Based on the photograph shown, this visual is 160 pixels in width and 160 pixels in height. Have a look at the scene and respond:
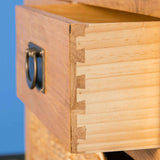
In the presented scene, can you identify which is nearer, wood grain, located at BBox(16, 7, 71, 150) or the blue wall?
wood grain, located at BBox(16, 7, 71, 150)

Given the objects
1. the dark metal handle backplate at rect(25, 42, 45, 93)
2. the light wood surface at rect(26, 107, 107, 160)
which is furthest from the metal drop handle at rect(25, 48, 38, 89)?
the light wood surface at rect(26, 107, 107, 160)

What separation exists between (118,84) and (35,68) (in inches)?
8.4

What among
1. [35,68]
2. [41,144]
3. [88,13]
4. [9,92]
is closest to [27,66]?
[35,68]

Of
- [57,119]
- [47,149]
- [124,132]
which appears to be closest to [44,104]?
[57,119]

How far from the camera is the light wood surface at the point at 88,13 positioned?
3.06ft

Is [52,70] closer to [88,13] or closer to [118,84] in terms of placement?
[118,84]

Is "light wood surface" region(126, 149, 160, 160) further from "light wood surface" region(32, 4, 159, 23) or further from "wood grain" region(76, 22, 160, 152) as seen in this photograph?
"light wood surface" region(32, 4, 159, 23)

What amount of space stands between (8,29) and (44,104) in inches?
82.1

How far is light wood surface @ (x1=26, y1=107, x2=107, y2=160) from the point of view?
1181 mm

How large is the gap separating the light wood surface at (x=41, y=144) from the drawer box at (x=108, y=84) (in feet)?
1.09

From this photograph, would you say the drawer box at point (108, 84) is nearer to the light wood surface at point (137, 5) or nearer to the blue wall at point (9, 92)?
the light wood surface at point (137, 5)

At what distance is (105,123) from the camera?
0.65 m

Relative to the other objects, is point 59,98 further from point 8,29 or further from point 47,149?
point 8,29

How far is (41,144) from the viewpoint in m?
1.42
